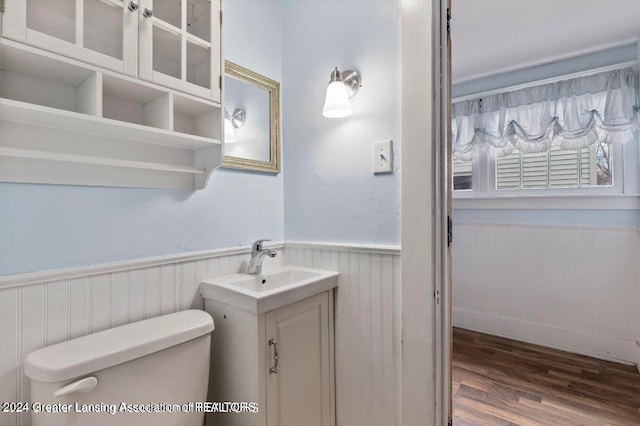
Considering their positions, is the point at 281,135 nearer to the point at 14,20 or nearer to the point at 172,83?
the point at 172,83

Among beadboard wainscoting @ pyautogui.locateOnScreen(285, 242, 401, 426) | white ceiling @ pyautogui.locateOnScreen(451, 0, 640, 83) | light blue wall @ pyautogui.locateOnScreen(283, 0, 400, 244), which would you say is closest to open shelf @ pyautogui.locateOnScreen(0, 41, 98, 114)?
light blue wall @ pyautogui.locateOnScreen(283, 0, 400, 244)

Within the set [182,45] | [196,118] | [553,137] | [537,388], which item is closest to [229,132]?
[196,118]

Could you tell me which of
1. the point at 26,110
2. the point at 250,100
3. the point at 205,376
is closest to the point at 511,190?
the point at 250,100

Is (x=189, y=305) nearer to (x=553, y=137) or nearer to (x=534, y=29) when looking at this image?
(x=534, y=29)

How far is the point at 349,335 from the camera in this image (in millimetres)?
1347

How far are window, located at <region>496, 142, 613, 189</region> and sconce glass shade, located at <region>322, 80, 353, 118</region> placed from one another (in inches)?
81.5

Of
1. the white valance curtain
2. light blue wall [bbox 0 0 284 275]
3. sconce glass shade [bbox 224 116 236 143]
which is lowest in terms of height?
light blue wall [bbox 0 0 284 275]

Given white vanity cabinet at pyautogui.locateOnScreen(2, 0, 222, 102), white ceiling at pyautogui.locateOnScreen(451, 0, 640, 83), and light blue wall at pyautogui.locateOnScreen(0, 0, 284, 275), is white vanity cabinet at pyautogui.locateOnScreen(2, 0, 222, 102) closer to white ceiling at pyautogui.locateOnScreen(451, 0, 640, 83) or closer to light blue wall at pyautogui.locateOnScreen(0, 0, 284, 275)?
light blue wall at pyautogui.locateOnScreen(0, 0, 284, 275)

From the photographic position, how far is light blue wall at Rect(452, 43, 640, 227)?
7.23 feet

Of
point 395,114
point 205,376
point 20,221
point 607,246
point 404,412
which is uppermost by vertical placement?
point 395,114

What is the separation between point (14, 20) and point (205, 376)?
1.09m

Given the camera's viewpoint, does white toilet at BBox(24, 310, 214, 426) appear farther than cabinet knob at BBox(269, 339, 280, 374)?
No

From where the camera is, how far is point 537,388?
74.5 inches

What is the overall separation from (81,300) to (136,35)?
82cm
